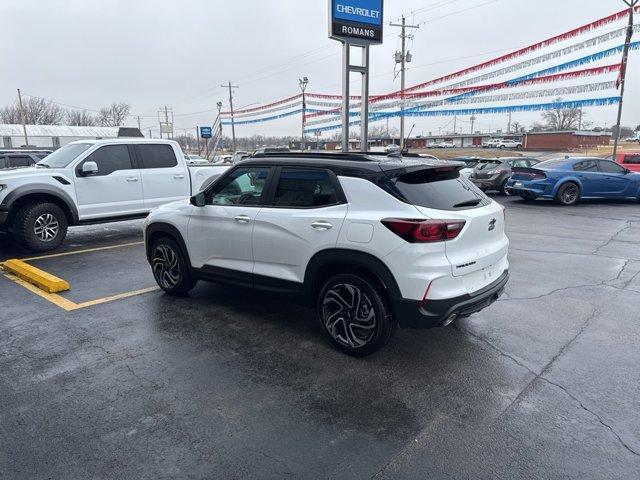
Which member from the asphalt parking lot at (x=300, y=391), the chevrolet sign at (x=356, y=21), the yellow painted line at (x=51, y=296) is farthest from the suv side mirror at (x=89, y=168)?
Answer: the chevrolet sign at (x=356, y=21)

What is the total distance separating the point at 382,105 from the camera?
2334 centimetres

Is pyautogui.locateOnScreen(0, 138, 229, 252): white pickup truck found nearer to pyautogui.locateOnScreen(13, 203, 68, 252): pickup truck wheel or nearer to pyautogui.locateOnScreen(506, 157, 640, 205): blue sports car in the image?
pyautogui.locateOnScreen(13, 203, 68, 252): pickup truck wheel

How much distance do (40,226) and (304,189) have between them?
6092 mm

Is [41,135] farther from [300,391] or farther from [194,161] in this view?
[300,391]

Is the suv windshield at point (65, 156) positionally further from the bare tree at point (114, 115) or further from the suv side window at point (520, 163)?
the bare tree at point (114, 115)

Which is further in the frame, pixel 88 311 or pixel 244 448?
pixel 88 311

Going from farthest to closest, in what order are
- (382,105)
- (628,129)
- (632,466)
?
(628,129), (382,105), (632,466)

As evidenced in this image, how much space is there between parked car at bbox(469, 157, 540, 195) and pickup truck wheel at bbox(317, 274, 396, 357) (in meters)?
13.6

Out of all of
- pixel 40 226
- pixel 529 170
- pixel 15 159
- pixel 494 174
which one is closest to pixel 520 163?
pixel 494 174

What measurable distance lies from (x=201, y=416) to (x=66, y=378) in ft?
4.39

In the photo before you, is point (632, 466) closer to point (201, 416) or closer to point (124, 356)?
point (201, 416)

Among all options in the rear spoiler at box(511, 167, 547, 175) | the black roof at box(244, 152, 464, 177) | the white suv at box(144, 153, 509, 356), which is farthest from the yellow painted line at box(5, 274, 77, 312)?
the rear spoiler at box(511, 167, 547, 175)

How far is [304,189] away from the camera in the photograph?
4191 mm

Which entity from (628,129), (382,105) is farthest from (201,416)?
(628,129)
